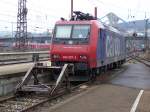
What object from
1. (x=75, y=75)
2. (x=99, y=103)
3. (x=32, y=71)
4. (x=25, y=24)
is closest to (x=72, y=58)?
(x=75, y=75)

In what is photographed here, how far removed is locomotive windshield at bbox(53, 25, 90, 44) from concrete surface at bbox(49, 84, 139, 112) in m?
3.44

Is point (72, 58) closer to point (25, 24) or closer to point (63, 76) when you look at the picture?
point (63, 76)

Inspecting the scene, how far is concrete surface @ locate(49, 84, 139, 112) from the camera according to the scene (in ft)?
40.0

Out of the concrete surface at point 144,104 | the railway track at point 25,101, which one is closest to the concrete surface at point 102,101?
the concrete surface at point 144,104

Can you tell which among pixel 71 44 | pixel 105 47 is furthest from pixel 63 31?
pixel 105 47

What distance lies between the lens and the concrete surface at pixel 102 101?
40.0 ft

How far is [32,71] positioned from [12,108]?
15.6 ft

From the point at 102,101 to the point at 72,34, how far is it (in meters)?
7.05

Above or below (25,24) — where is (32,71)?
below

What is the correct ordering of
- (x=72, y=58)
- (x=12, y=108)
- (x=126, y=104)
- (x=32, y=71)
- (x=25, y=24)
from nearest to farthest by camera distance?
1. (x=12, y=108)
2. (x=126, y=104)
3. (x=32, y=71)
4. (x=72, y=58)
5. (x=25, y=24)

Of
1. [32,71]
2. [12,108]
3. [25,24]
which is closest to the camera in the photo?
[12,108]

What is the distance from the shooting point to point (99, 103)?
13438mm

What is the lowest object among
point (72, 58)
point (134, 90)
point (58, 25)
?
point (134, 90)

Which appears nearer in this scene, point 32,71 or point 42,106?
point 42,106
